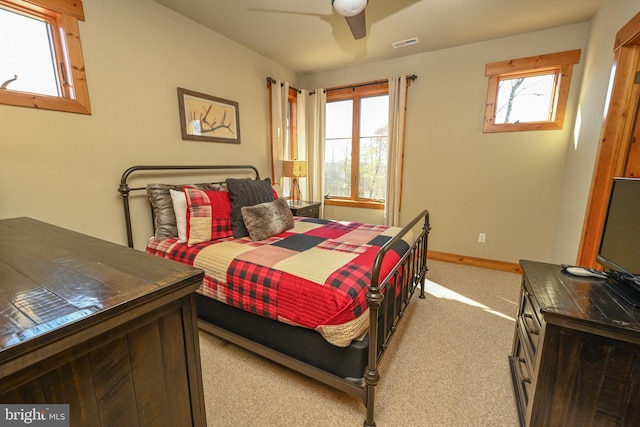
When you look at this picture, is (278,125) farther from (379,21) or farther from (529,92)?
(529,92)

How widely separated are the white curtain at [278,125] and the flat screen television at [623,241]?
327 cm

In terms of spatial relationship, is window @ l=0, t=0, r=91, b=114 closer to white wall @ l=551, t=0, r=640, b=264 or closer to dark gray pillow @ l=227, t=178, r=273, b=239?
dark gray pillow @ l=227, t=178, r=273, b=239

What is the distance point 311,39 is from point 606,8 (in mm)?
2604

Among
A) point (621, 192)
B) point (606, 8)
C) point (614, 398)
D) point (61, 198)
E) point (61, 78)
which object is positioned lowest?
point (614, 398)

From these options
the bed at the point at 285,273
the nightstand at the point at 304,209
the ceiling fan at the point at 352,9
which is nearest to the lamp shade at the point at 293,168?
the nightstand at the point at 304,209

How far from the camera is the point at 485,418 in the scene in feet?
4.67

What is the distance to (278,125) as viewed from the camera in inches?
147

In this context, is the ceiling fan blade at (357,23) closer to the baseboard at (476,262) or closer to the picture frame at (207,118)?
the picture frame at (207,118)

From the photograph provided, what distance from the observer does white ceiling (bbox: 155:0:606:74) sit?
2.39 metres

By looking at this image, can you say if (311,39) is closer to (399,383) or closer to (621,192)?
(621,192)

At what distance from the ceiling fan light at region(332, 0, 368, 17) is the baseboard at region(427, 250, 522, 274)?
3.01 meters

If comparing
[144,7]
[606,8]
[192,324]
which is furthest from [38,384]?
[606,8]

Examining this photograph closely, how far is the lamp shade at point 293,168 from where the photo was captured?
3.63 metres

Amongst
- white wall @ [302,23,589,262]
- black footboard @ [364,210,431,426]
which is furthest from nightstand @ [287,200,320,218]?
black footboard @ [364,210,431,426]
